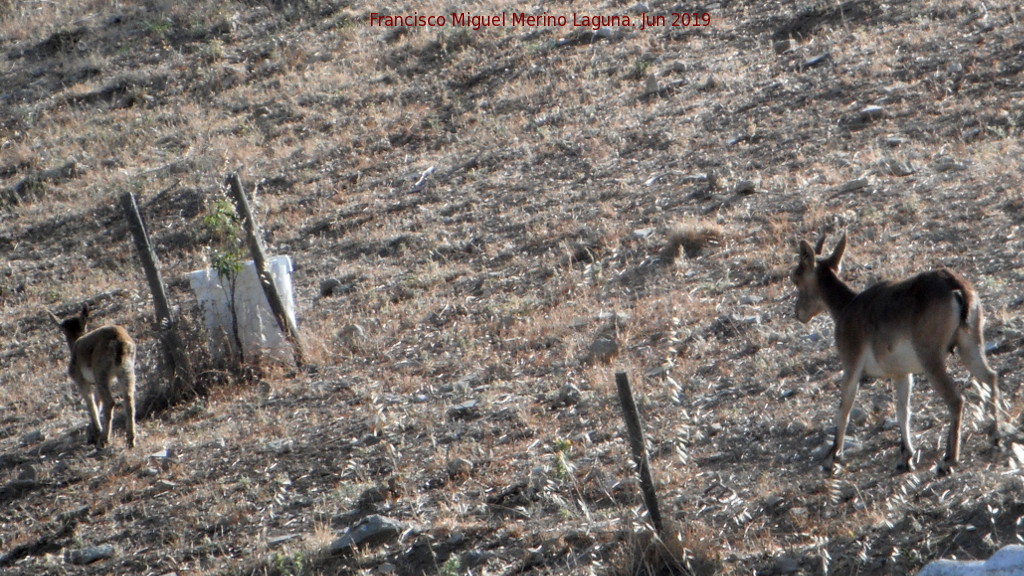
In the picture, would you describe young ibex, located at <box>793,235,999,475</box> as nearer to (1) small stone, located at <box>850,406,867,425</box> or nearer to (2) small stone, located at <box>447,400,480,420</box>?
(1) small stone, located at <box>850,406,867,425</box>

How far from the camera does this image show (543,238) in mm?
14750

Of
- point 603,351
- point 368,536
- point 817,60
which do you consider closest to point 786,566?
point 368,536

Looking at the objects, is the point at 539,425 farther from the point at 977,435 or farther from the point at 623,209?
the point at 623,209

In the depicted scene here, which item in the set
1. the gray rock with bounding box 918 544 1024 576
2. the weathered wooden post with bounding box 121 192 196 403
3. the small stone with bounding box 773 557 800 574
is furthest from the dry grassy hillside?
the gray rock with bounding box 918 544 1024 576

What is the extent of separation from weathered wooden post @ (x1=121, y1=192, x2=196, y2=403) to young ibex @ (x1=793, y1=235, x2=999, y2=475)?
7.15 metres

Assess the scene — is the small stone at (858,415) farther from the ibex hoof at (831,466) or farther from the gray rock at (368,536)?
the gray rock at (368,536)

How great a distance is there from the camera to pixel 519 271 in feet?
46.0

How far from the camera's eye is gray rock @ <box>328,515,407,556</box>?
7945 millimetres

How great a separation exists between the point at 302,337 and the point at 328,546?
16.3 feet

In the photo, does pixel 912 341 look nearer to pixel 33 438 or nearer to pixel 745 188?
pixel 745 188

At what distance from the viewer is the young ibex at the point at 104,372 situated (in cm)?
1123

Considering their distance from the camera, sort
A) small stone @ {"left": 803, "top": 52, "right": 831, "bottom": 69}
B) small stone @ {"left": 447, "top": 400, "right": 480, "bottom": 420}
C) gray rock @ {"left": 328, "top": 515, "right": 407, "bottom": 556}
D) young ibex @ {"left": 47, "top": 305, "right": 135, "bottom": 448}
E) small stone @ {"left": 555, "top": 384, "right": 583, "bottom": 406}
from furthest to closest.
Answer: small stone @ {"left": 803, "top": 52, "right": 831, "bottom": 69} < young ibex @ {"left": 47, "top": 305, "right": 135, "bottom": 448} < small stone @ {"left": 447, "top": 400, "right": 480, "bottom": 420} < small stone @ {"left": 555, "top": 384, "right": 583, "bottom": 406} < gray rock @ {"left": 328, "top": 515, "right": 407, "bottom": 556}

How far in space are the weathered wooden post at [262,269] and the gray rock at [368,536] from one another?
4.59 metres

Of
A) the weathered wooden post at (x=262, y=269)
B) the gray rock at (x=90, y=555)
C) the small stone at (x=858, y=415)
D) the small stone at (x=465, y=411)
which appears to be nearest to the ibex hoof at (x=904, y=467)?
the small stone at (x=858, y=415)
